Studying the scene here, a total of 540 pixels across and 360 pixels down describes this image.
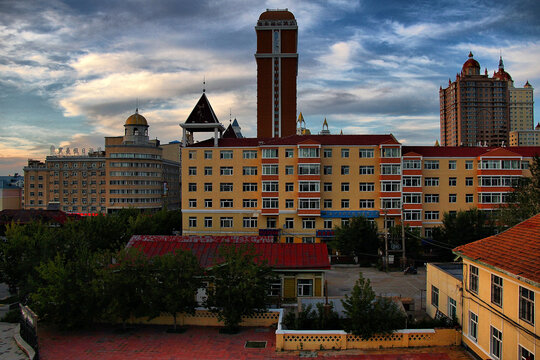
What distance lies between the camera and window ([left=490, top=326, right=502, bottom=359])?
13113 millimetres

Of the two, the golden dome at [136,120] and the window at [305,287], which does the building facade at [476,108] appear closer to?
the golden dome at [136,120]

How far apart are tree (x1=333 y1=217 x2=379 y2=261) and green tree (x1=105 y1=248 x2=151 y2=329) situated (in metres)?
19.2

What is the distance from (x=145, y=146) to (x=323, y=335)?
56787 mm

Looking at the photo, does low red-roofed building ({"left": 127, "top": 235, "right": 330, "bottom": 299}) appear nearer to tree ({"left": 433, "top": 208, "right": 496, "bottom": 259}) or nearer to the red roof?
the red roof

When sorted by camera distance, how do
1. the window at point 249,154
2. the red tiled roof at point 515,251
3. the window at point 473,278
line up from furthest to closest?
the window at point 249,154, the window at point 473,278, the red tiled roof at point 515,251

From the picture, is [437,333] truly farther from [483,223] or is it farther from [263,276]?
[483,223]

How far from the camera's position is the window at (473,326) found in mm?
14817

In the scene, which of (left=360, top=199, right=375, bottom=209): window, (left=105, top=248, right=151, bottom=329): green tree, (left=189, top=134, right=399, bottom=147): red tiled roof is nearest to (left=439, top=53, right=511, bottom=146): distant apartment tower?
(left=189, top=134, right=399, bottom=147): red tiled roof

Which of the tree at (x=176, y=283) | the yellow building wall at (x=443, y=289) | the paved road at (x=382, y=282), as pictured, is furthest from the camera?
the paved road at (x=382, y=282)

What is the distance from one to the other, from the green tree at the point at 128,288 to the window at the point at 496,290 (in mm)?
12940

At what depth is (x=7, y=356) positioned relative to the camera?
16094 mm

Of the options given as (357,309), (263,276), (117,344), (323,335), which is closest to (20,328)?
(117,344)

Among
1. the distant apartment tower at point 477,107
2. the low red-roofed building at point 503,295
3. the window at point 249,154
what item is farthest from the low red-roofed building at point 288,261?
the distant apartment tower at point 477,107

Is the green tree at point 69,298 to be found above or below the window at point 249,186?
below
